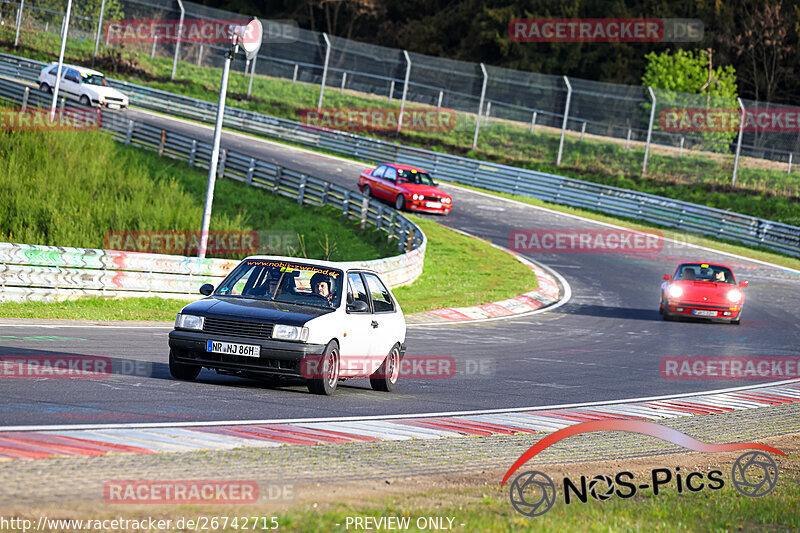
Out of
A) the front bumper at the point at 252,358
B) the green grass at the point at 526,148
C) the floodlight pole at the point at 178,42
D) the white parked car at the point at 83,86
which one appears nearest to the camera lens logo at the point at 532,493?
the front bumper at the point at 252,358

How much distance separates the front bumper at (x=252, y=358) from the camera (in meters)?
9.80

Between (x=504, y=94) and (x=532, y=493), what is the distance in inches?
1681

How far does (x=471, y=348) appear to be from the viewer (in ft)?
55.0

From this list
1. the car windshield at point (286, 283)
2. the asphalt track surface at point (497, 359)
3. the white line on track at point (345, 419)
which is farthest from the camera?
the car windshield at point (286, 283)

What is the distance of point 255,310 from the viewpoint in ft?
33.3

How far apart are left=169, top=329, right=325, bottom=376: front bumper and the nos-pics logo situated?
2673mm

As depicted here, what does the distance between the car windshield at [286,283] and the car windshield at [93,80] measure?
123 ft

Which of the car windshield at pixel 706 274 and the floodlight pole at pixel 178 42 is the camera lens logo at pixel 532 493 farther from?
the floodlight pole at pixel 178 42

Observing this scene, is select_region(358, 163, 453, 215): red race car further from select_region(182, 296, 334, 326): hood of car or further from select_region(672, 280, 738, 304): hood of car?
select_region(182, 296, 334, 326): hood of car

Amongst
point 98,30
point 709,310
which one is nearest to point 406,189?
point 709,310

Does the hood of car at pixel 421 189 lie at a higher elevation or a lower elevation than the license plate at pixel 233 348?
higher

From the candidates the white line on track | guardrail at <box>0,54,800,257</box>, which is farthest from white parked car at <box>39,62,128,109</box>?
the white line on track

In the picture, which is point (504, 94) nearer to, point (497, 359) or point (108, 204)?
point (108, 204)

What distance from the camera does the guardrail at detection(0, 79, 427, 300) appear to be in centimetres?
1716
